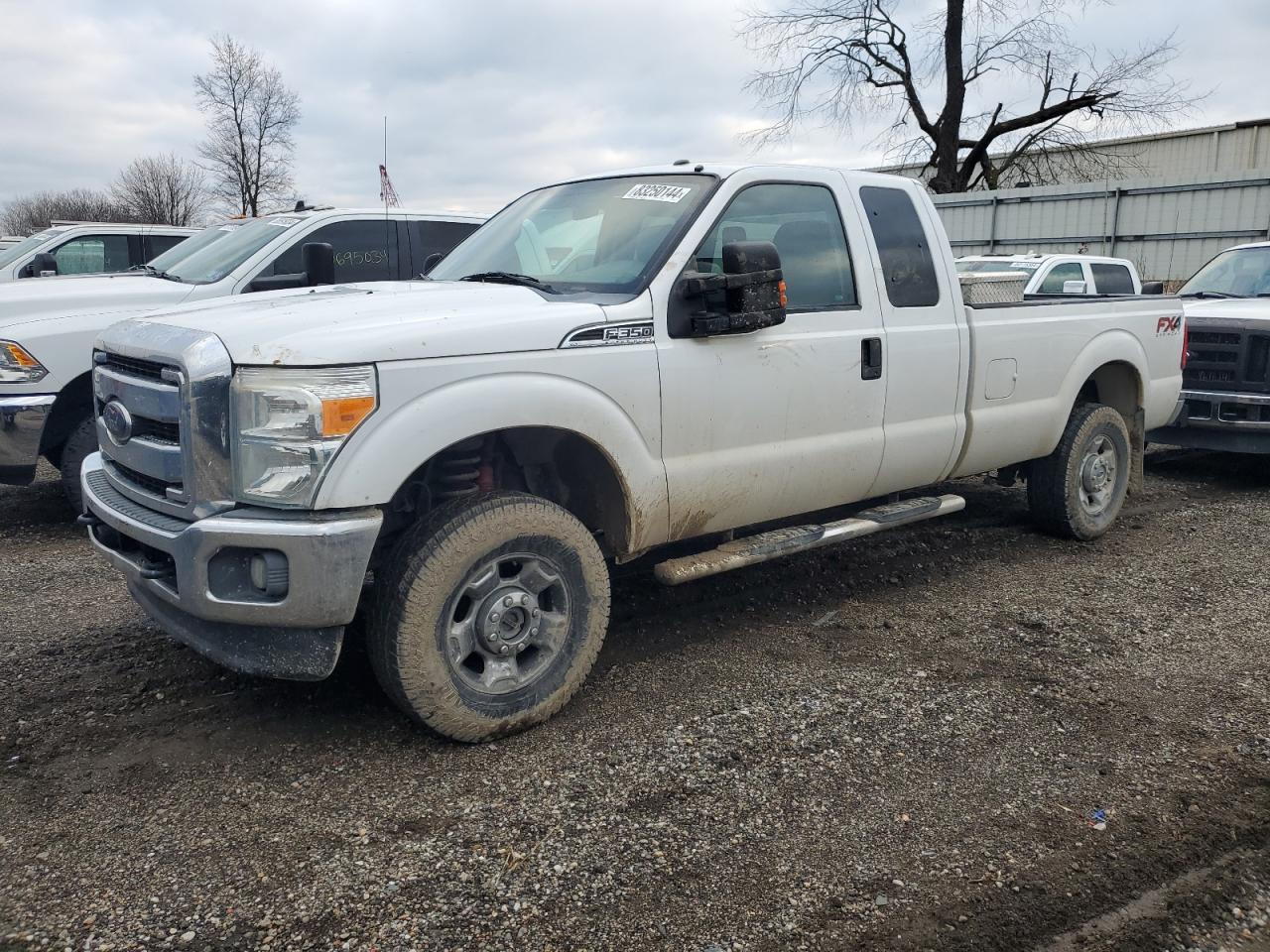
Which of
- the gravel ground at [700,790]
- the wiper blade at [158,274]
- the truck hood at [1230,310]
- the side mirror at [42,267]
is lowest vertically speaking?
the gravel ground at [700,790]

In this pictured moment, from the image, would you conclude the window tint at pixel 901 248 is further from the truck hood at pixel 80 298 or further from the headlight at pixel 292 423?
the truck hood at pixel 80 298

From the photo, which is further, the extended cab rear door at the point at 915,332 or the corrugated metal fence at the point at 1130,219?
the corrugated metal fence at the point at 1130,219

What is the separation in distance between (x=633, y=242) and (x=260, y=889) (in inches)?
106

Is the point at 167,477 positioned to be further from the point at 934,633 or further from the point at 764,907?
the point at 934,633

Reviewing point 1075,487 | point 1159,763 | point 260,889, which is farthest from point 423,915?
point 1075,487

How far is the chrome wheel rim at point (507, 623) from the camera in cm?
359

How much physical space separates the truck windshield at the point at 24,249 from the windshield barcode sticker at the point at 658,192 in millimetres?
9507

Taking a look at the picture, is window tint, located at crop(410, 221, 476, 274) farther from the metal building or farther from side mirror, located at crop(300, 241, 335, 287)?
the metal building

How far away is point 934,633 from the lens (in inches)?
190

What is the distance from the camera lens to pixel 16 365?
6.24 meters

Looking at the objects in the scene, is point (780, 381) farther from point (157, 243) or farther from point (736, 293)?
point (157, 243)

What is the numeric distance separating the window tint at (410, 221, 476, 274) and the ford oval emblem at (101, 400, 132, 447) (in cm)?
451

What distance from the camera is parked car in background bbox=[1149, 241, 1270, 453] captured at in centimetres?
789

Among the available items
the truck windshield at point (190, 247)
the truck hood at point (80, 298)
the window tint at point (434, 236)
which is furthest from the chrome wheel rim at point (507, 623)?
the truck windshield at point (190, 247)
